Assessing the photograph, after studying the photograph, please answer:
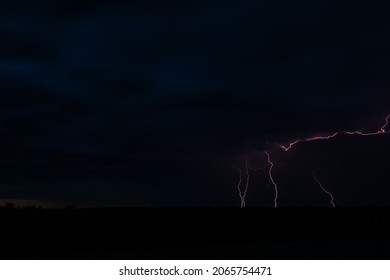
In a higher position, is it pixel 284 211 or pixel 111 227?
pixel 284 211

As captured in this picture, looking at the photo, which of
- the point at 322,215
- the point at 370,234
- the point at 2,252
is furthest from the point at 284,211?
the point at 2,252

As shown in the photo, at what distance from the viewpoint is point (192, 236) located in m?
23.7

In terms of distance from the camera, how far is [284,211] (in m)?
32.5

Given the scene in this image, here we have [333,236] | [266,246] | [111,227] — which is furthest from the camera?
[333,236]

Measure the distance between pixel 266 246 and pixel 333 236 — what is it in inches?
208

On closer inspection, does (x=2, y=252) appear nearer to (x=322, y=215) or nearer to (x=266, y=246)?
(x=266, y=246)

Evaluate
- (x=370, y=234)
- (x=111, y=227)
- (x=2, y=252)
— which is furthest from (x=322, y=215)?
(x=2, y=252)

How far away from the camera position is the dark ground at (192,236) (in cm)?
1850

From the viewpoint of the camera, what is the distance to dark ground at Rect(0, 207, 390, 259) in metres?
18.5
